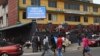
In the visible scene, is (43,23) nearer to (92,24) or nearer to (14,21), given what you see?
(14,21)

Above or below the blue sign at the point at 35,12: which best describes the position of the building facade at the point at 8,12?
below

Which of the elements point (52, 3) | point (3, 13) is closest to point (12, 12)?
point (52, 3)

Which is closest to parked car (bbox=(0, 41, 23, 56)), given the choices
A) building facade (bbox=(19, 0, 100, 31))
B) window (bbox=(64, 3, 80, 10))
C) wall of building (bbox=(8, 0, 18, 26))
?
building facade (bbox=(19, 0, 100, 31))

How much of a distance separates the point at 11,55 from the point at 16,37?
26829 millimetres

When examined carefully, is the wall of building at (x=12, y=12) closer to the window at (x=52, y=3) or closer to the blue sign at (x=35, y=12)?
the window at (x=52, y=3)

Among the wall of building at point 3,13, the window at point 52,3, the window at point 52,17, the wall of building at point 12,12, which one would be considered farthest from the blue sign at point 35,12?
the wall of building at point 3,13

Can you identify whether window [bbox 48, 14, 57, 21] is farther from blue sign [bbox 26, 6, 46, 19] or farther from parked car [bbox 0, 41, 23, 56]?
parked car [bbox 0, 41, 23, 56]

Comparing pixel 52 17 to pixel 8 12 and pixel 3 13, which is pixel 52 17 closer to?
pixel 8 12

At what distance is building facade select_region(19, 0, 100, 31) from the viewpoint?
180 ft

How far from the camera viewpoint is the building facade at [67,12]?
54812 millimetres

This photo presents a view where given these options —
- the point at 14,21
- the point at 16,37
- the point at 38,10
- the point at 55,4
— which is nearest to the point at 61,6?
the point at 55,4

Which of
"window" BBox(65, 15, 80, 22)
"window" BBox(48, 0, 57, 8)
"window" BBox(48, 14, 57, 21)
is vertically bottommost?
"window" BBox(65, 15, 80, 22)

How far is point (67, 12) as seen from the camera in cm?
6228

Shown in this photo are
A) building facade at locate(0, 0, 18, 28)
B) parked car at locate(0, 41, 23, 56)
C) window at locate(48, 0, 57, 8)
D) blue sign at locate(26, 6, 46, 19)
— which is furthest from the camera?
window at locate(48, 0, 57, 8)
